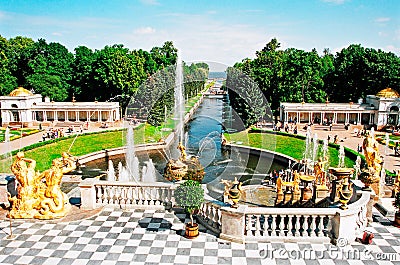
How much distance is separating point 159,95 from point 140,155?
17880mm

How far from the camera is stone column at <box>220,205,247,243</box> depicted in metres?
11.5

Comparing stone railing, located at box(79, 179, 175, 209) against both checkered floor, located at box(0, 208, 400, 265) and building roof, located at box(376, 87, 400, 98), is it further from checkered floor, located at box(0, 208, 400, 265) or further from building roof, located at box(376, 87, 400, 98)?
building roof, located at box(376, 87, 400, 98)

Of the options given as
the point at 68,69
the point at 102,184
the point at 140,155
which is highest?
the point at 68,69

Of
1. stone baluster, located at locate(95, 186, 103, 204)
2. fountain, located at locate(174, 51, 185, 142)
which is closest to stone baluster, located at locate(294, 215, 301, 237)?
stone baluster, located at locate(95, 186, 103, 204)

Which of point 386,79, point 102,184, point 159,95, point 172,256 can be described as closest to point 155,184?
point 102,184

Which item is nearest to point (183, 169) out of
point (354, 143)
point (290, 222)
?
point (290, 222)

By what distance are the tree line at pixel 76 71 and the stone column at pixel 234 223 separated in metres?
44.2

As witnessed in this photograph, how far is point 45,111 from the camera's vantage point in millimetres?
55531

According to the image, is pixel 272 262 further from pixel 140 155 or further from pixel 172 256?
pixel 140 155

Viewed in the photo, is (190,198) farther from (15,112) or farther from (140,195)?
(15,112)

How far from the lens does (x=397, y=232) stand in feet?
40.7

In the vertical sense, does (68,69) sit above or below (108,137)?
above

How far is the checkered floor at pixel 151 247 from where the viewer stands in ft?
34.8

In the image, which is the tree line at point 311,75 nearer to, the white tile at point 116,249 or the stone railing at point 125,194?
the stone railing at point 125,194
